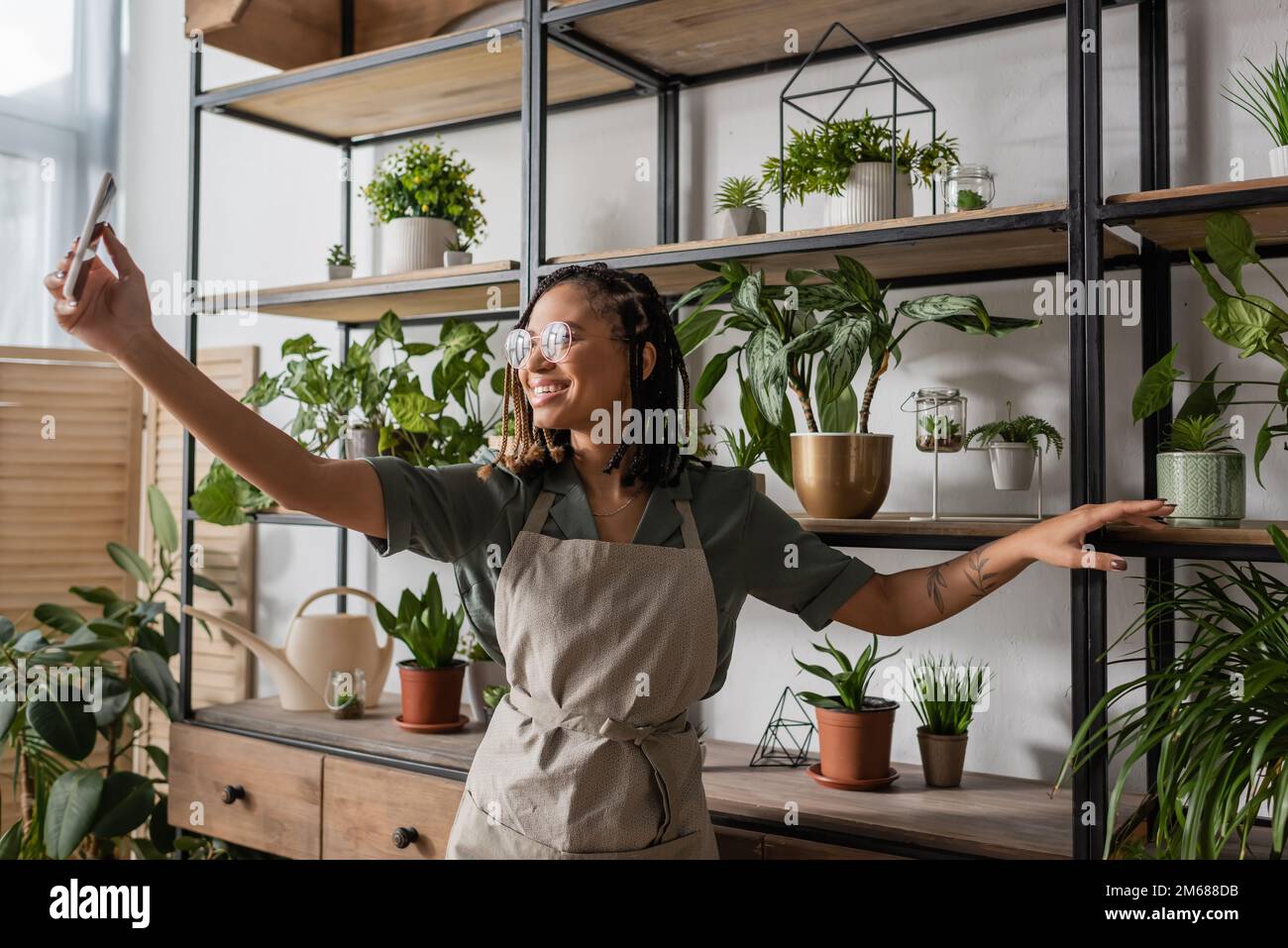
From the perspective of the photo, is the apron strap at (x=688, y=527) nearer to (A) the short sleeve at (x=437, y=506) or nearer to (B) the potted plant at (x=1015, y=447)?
(A) the short sleeve at (x=437, y=506)

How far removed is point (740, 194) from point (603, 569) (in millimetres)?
855

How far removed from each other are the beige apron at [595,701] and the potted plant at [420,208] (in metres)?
1.00

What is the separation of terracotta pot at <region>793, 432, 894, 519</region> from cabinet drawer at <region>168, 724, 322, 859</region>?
3.74ft

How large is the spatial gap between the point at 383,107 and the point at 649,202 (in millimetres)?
676

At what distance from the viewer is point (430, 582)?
7.75ft

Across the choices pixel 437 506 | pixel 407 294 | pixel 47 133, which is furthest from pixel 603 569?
pixel 47 133

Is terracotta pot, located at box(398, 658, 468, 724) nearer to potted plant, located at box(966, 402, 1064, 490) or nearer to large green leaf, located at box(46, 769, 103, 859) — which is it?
large green leaf, located at box(46, 769, 103, 859)

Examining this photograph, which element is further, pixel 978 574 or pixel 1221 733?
pixel 978 574

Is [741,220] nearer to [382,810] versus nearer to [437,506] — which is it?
[437,506]

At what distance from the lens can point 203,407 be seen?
4.05ft

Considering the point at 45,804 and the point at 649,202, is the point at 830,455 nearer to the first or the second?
the point at 649,202

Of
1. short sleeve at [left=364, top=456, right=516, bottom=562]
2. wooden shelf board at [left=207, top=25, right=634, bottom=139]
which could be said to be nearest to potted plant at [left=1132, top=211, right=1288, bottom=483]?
short sleeve at [left=364, top=456, right=516, bottom=562]

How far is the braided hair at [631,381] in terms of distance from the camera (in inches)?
61.2
